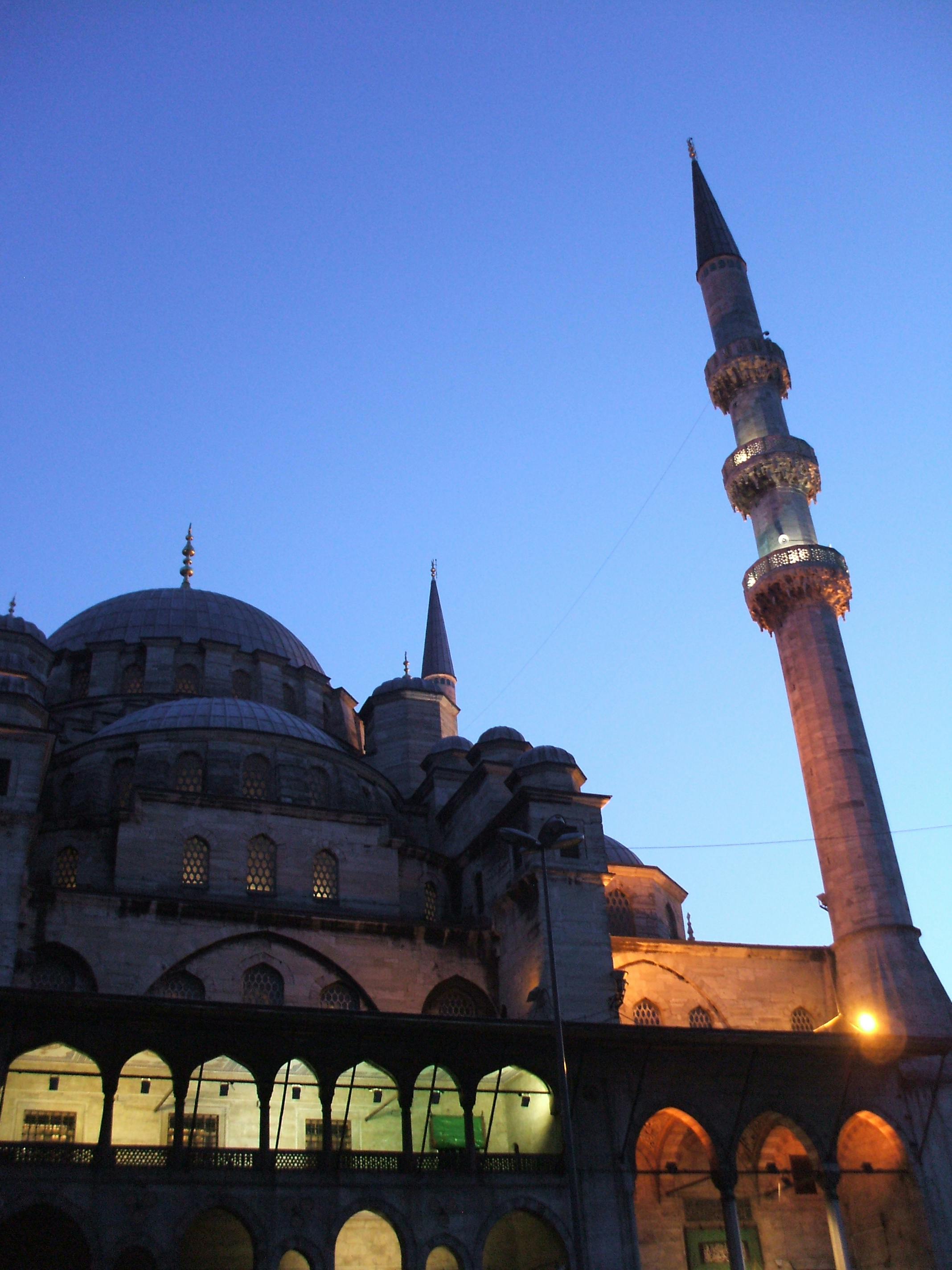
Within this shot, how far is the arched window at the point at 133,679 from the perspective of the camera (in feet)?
100

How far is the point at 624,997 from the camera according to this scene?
23.6m

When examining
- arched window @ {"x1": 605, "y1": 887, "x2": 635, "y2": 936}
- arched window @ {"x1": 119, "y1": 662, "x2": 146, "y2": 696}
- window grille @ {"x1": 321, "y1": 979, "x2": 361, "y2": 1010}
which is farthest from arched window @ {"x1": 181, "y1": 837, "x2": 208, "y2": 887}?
arched window @ {"x1": 605, "y1": 887, "x2": 635, "y2": 936}

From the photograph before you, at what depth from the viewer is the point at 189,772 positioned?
24.3 m

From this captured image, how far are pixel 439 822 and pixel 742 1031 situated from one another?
1116cm

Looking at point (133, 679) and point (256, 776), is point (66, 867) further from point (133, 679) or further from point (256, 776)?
point (133, 679)

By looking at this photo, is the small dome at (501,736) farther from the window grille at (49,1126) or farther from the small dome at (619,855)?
the window grille at (49,1126)

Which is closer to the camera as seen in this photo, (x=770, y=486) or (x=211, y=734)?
(x=211, y=734)

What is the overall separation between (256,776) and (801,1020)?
12.2 m

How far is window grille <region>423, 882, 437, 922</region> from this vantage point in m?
24.5

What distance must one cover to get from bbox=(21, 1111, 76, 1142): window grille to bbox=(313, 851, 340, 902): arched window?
6.18m

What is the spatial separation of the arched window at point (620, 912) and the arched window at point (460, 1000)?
5.56 m

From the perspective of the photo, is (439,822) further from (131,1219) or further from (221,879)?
(131,1219)

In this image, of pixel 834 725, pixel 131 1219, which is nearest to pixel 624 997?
pixel 834 725

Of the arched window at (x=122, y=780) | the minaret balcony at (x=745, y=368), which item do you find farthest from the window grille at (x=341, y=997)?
the minaret balcony at (x=745, y=368)
